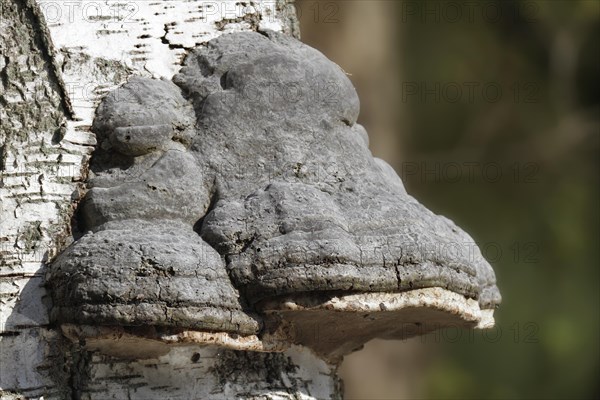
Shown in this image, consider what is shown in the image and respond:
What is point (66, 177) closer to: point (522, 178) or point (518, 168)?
point (518, 168)

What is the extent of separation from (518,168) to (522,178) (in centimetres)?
22

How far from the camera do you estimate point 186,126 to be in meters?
2.33

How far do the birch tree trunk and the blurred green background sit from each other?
6.85m

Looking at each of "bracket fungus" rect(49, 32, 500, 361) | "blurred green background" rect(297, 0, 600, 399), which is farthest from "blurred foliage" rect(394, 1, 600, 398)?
"bracket fungus" rect(49, 32, 500, 361)

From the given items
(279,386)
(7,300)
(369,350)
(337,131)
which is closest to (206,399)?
(279,386)

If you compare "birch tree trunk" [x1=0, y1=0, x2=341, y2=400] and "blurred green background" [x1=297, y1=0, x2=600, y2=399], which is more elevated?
"birch tree trunk" [x1=0, y1=0, x2=341, y2=400]

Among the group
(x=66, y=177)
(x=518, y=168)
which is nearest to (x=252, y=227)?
(x=66, y=177)

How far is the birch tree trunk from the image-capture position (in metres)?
2.19

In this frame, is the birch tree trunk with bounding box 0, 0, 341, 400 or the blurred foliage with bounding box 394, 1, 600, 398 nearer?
the birch tree trunk with bounding box 0, 0, 341, 400

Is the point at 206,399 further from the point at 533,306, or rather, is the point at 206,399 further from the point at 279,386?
the point at 533,306

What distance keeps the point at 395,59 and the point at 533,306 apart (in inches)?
144

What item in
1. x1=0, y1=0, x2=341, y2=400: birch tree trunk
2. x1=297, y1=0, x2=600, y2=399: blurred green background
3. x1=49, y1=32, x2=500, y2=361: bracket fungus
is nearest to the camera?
x1=49, y1=32, x2=500, y2=361: bracket fungus

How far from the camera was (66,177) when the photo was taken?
89.4 inches

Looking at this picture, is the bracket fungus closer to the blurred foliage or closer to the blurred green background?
the blurred green background
